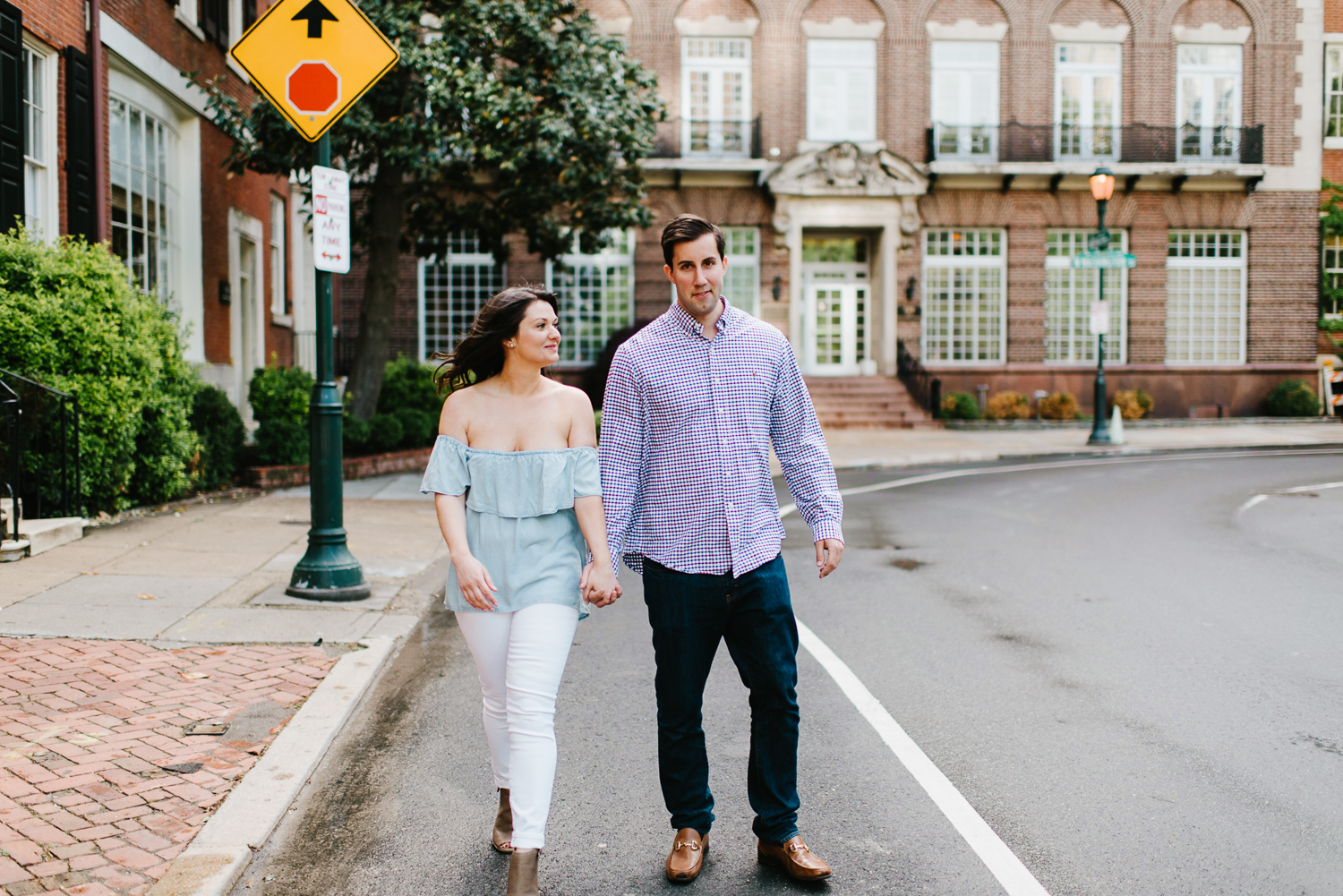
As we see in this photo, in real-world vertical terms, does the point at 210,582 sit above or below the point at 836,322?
below

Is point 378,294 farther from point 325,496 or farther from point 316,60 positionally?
point 325,496

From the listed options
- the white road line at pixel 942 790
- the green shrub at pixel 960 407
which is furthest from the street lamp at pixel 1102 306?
the white road line at pixel 942 790

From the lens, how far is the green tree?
49.0ft

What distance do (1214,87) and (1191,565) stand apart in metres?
23.5

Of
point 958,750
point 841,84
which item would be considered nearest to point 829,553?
point 958,750

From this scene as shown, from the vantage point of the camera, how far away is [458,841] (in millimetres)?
3988

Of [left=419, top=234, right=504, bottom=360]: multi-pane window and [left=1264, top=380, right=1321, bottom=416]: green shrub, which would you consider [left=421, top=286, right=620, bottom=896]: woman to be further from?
[left=1264, top=380, right=1321, bottom=416]: green shrub

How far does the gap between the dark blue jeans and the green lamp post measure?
447cm

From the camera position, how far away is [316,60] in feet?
25.0

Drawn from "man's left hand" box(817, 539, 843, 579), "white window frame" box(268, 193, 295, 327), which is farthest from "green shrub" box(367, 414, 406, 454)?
"man's left hand" box(817, 539, 843, 579)

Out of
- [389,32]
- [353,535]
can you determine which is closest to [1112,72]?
[389,32]

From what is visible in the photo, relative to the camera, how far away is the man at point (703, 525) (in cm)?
362

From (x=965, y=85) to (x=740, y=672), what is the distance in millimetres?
26966

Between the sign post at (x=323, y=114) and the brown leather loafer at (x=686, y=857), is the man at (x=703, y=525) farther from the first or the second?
the sign post at (x=323, y=114)
